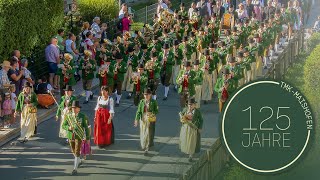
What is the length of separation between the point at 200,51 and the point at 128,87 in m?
2.84

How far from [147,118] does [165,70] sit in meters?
5.52

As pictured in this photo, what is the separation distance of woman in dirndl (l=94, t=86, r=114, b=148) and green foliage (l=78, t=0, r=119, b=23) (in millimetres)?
12175

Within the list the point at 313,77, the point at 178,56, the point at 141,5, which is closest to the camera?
the point at 313,77

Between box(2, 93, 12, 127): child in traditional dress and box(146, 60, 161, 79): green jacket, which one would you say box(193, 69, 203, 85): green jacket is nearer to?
box(146, 60, 161, 79): green jacket

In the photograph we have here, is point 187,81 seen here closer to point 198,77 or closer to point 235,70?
point 198,77

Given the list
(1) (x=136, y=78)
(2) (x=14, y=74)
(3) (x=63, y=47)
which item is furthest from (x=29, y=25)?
(1) (x=136, y=78)

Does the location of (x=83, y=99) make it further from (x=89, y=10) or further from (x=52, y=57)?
(x=89, y=10)

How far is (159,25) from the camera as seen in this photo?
27984 mm

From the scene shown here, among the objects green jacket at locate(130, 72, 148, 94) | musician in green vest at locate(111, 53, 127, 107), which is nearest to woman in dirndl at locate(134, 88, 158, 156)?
green jacket at locate(130, 72, 148, 94)

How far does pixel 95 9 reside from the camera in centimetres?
3022

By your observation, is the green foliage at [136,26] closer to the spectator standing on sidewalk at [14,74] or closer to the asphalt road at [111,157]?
the asphalt road at [111,157]

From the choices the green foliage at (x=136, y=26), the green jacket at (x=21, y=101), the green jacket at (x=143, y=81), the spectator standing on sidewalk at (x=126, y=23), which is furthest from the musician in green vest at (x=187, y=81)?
the green foliage at (x=136, y=26)

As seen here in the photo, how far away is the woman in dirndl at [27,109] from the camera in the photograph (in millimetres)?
18547

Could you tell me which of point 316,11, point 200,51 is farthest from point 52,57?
point 316,11
